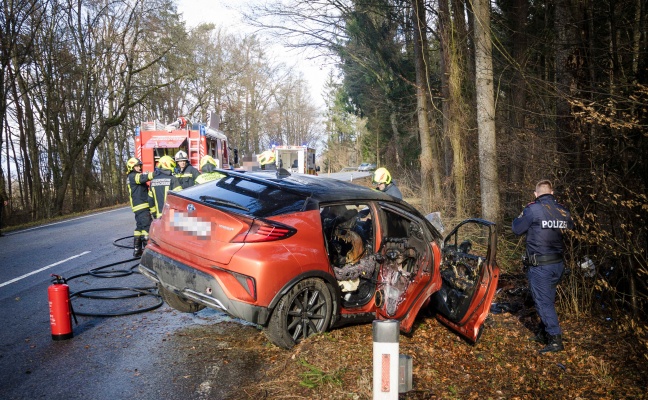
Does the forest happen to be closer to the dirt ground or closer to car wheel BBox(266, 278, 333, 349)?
the dirt ground

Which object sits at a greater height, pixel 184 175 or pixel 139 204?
pixel 184 175

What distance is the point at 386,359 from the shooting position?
9.49 feet

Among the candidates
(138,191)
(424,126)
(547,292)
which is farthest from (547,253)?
(424,126)

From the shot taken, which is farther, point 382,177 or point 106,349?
point 382,177

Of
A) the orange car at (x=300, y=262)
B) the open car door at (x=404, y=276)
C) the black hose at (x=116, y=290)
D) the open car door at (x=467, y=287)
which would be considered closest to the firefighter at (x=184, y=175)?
the black hose at (x=116, y=290)

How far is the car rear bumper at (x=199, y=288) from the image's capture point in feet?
14.8

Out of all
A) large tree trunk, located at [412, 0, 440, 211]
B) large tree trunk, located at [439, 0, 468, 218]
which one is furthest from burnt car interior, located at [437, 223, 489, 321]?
large tree trunk, located at [412, 0, 440, 211]

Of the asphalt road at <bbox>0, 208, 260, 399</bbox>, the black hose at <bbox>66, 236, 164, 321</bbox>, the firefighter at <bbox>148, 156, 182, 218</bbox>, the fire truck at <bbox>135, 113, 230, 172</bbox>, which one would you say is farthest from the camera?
the fire truck at <bbox>135, 113, 230, 172</bbox>

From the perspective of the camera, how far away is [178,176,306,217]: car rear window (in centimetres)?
484

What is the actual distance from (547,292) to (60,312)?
15.5 ft

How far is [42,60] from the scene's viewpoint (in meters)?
21.4

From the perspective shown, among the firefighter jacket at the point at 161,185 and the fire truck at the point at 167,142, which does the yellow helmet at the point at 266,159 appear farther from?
the fire truck at the point at 167,142

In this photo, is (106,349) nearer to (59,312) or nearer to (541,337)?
(59,312)

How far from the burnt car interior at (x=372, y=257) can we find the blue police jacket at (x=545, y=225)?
42.1 inches
